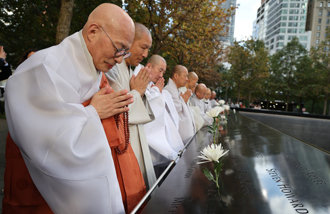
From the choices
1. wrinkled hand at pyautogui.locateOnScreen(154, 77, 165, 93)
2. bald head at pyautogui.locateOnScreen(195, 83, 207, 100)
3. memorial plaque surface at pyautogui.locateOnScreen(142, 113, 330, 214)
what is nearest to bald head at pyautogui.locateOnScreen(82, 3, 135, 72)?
memorial plaque surface at pyautogui.locateOnScreen(142, 113, 330, 214)

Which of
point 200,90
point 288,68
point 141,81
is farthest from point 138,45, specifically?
point 288,68

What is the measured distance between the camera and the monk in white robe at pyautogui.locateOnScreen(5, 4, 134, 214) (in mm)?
1132

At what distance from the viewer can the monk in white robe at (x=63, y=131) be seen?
113cm

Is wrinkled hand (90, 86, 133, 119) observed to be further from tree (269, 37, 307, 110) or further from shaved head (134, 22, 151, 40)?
tree (269, 37, 307, 110)

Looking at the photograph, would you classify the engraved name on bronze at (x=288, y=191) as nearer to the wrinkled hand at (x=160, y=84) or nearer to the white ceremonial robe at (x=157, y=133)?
the white ceremonial robe at (x=157, y=133)

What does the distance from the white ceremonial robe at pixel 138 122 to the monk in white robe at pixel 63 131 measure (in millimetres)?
739

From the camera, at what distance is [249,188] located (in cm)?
151

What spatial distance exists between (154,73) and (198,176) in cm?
191

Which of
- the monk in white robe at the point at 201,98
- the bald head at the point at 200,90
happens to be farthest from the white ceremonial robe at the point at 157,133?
the bald head at the point at 200,90

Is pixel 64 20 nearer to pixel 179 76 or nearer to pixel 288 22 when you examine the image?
pixel 179 76

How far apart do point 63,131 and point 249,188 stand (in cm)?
112

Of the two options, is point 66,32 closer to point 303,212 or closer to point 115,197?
point 115,197

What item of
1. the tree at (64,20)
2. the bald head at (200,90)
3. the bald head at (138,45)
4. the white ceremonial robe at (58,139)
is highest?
the tree at (64,20)

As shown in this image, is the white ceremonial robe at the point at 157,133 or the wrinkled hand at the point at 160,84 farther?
the wrinkled hand at the point at 160,84
